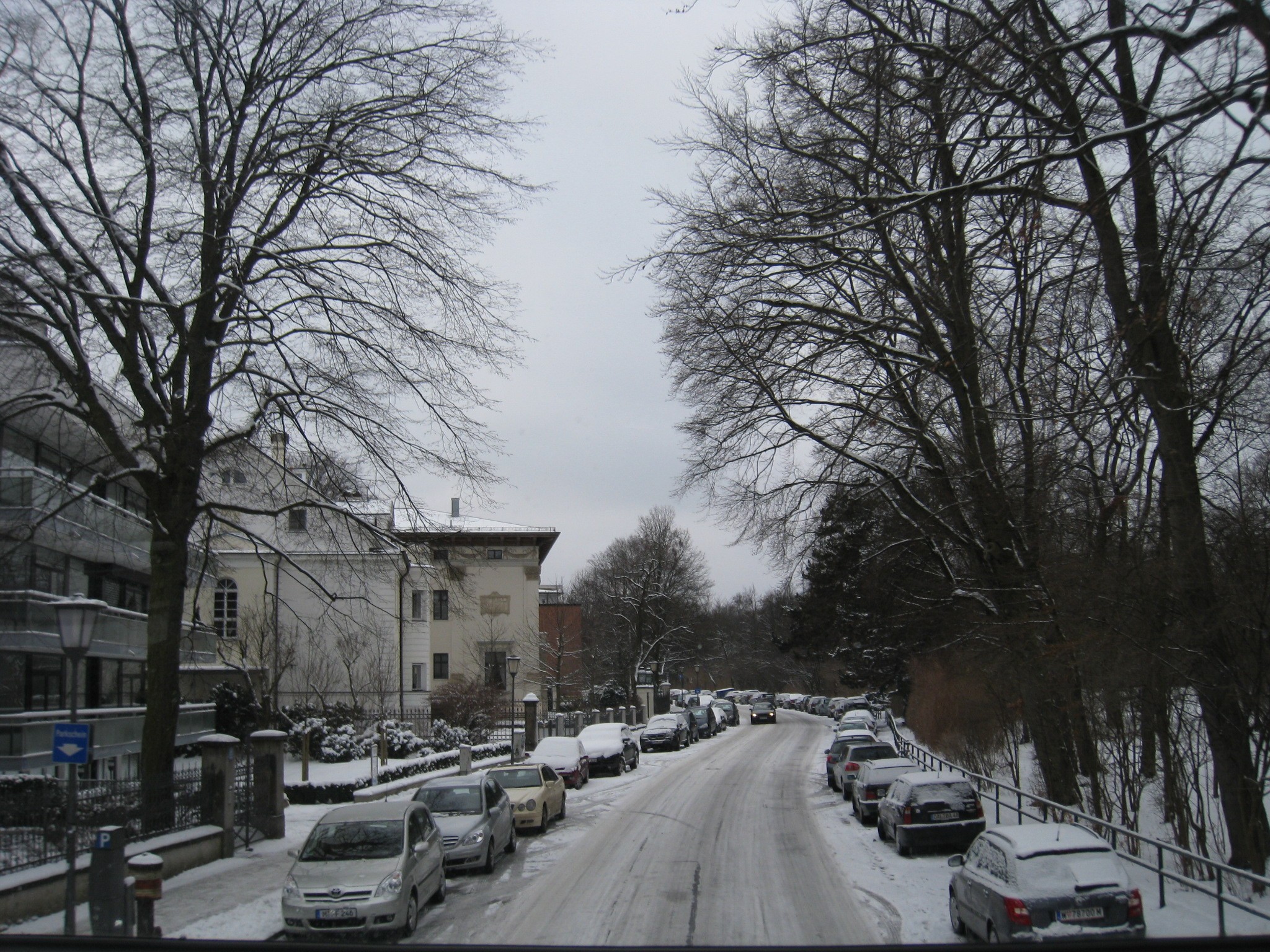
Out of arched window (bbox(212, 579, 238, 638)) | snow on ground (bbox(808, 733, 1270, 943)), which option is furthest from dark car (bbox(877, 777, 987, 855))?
arched window (bbox(212, 579, 238, 638))

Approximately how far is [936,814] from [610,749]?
771 inches

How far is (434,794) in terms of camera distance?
1673 cm

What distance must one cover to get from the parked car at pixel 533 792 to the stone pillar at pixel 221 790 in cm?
479

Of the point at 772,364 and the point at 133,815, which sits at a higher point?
the point at 772,364

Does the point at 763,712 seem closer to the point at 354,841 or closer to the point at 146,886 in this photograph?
the point at 354,841

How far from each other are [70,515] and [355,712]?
14.5m

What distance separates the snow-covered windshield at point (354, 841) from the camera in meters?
11.9

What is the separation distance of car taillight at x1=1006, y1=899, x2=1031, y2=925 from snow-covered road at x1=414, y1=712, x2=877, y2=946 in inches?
62.7

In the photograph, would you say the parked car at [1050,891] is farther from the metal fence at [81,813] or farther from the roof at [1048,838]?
the metal fence at [81,813]

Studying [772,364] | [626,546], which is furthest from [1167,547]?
[626,546]

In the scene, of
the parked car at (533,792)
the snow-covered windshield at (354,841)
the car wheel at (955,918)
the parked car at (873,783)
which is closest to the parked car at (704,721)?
the parked car at (533,792)

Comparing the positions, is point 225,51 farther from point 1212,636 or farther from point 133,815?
point 1212,636

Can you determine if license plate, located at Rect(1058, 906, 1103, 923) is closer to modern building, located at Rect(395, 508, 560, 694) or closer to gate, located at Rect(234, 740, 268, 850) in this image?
gate, located at Rect(234, 740, 268, 850)

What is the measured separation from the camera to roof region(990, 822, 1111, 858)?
9.60 metres
